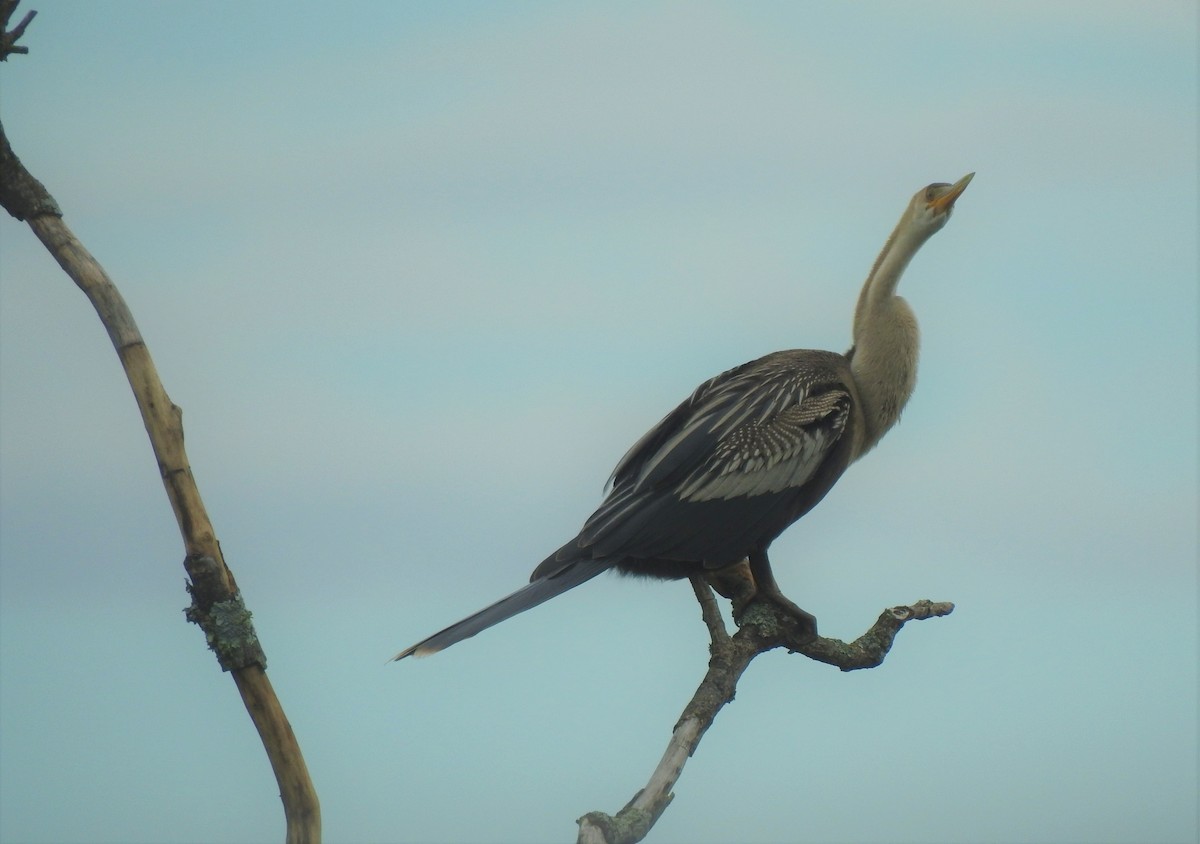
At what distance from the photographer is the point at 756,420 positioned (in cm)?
446

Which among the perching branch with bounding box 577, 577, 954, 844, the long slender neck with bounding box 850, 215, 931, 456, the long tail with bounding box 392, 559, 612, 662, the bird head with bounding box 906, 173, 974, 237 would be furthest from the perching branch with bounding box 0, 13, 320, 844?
the bird head with bounding box 906, 173, 974, 237

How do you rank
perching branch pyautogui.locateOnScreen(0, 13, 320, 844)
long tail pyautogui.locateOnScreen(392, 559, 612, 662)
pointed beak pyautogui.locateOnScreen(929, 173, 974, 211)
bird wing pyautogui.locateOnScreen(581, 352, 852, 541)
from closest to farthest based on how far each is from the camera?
1. perching branch pyautogui.locateOnScreen(0, 13, 320, 844)
2. long tail pyautogui.locateOnScreen(392, 559, 612, 662)
3. bird wing pyautogui.locateOnScreen(581, 352, 852, 541)
4. pointed beak pyautogui.locateOnScreen(929, 173, 974, 211)

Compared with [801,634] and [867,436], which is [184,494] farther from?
[867,436]

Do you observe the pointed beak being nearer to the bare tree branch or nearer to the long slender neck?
the long slender neck

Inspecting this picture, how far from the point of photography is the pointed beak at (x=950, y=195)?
4.71m

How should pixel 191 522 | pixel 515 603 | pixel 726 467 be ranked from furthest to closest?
1. pixel 726 467
2. pixel 515 603
3. pixel 191 522

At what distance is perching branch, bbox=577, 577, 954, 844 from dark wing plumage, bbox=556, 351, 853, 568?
9.2 inches

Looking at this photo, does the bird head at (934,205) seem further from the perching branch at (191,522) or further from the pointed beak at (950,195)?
the perching branch at (191,522)

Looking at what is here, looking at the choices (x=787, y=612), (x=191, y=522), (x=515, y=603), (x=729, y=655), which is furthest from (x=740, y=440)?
(x=191, y=522)

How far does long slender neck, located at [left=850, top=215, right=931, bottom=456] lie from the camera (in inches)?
186

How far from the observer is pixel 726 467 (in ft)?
14.3

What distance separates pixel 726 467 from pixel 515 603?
0.85 meters

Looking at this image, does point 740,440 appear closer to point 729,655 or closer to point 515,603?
point 729,655

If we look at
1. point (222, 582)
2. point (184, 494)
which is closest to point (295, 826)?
point (222, 582)
